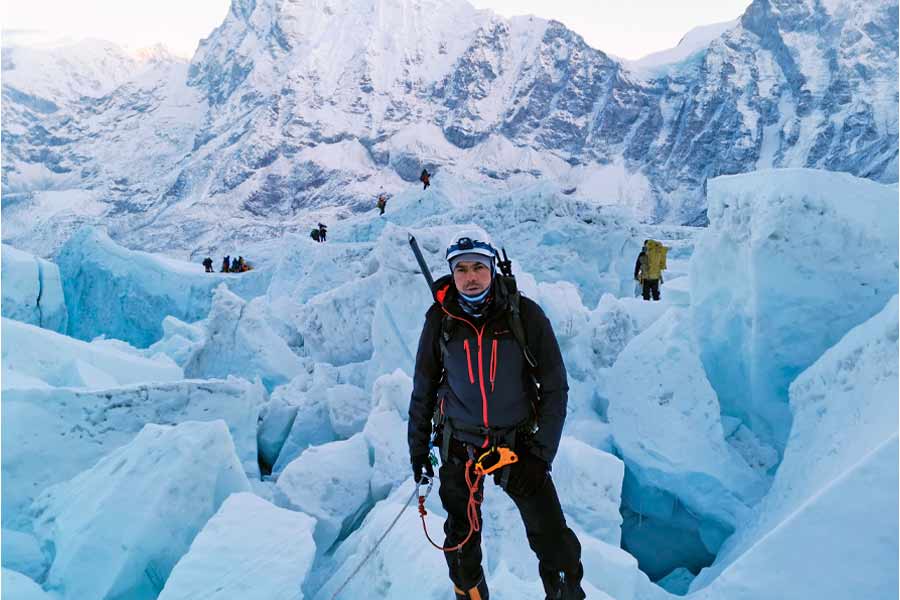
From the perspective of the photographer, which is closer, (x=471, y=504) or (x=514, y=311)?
(x=514, y=311)

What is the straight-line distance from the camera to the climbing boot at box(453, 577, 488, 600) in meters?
2.76

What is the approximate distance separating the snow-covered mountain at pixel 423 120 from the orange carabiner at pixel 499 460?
6578cm

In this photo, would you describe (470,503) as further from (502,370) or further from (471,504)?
(502,370)

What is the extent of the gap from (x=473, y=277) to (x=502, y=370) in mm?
457

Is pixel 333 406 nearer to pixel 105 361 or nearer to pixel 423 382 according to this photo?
pixel 105 361

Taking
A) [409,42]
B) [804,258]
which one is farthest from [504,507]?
[409,42]

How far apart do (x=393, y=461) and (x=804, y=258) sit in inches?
148

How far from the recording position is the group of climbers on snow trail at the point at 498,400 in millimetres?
2592

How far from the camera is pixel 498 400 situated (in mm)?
2656

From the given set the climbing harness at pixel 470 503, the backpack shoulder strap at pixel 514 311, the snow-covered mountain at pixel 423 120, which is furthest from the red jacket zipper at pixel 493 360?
the snow-covered mountain at pixel 423 120

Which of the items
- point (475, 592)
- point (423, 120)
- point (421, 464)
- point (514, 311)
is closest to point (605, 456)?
point (475, 592)

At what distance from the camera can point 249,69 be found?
113m

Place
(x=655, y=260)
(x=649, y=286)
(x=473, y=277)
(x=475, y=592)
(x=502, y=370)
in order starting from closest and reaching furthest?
(x=473, y=277)
(x=502, y=370)
(x=475, y=592)
(x=655, y=260)
(x=649, y=286)

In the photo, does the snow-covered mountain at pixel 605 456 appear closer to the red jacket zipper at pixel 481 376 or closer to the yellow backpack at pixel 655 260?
the red jacket zipper at pixel 481 376
